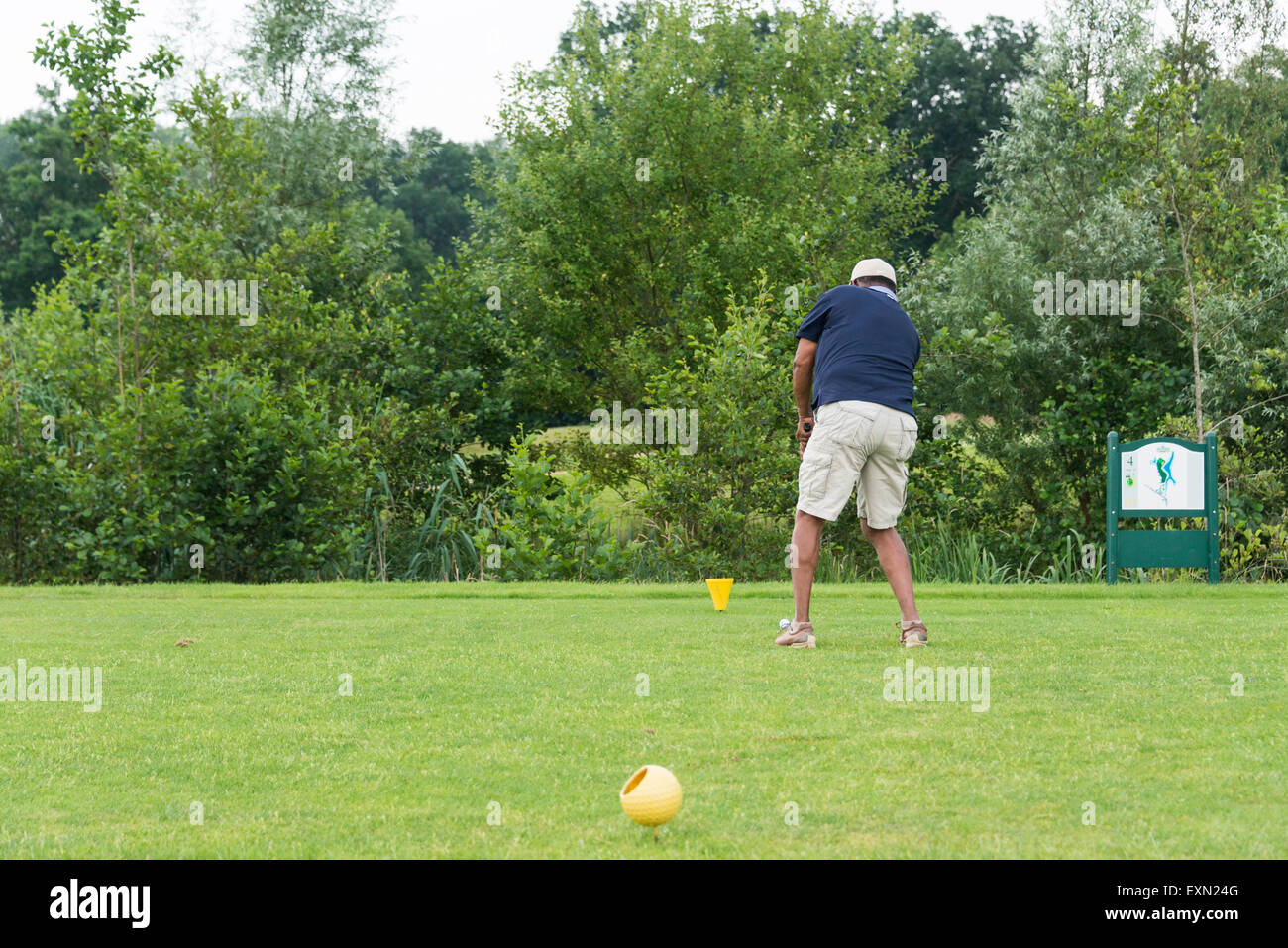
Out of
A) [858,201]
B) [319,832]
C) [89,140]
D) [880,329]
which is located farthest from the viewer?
[858,201]

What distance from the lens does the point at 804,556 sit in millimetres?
7500

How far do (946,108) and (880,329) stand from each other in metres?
52.3

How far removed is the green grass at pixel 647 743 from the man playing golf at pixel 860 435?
0.51 metres

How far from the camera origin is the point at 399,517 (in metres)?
18.6

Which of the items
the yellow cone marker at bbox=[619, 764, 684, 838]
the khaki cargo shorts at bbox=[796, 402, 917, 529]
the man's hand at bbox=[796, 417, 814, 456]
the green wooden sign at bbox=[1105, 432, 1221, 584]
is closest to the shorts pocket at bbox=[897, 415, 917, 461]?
the khaki cargo shorts at bbox=[796, 402, 917, 529]

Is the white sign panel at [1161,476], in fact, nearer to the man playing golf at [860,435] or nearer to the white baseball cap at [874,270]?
the white baseball cap at [874,270]

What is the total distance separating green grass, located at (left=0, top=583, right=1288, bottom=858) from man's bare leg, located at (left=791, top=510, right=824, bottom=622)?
0.36 m

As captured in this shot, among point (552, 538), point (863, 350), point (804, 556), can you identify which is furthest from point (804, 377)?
point (552, 538)

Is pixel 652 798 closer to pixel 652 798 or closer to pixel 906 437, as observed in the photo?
pixel 652 798

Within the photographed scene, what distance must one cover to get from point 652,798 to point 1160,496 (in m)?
11.8

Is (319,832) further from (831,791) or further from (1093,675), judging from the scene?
(1093,675)

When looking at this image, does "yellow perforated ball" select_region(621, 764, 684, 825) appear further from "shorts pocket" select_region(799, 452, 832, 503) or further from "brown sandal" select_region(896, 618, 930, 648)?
"shorts pocket" select_region(799, 452, 832, 503)

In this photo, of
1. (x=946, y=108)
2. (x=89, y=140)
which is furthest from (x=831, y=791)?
(x=946, y=108)

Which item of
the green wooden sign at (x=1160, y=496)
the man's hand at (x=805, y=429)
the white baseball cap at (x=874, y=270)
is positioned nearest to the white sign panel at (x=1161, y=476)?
the green wooden sign at (x=1160, y=496)
